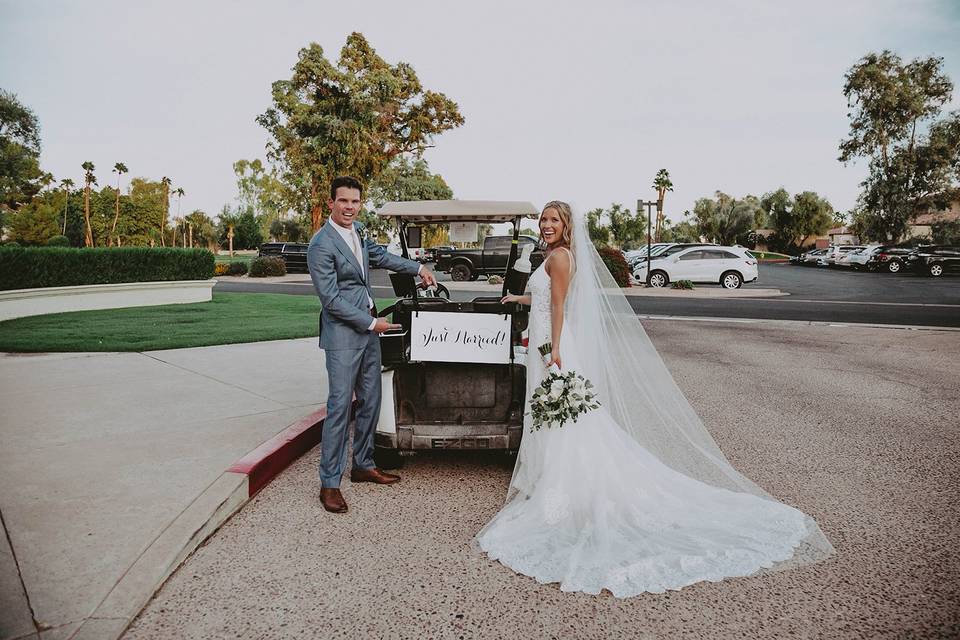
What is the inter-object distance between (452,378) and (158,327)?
28.4 ft

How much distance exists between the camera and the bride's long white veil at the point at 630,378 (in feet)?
13.4

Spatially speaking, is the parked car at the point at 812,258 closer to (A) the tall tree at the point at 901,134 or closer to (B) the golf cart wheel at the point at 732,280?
(A) the tall tree at the point at 901,134

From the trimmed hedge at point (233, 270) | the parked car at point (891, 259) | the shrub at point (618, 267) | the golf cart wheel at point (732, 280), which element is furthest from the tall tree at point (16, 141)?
the parked car at point (891, 259)

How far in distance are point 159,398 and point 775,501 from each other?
556 centimetres

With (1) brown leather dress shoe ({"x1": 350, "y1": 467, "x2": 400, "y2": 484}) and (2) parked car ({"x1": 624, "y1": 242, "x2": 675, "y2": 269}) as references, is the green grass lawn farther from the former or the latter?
(2) parked car ({"x1": 624, "y1": 242, "x2": 675, "y2": 269})

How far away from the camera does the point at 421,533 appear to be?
3617mm

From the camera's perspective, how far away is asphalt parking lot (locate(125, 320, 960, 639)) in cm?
269

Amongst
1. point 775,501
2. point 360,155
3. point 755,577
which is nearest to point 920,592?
point 755,577

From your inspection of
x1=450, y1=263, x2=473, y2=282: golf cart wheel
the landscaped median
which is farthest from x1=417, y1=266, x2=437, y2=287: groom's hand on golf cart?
x1=450, y1=263, x2=473, y2=282: golf cart wheel

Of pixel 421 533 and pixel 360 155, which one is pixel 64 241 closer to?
pixel 360 155

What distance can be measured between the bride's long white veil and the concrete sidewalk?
246cm

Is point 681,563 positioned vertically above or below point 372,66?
below

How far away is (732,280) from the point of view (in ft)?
80.8

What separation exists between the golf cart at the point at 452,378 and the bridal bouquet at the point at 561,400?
0.62 metres
